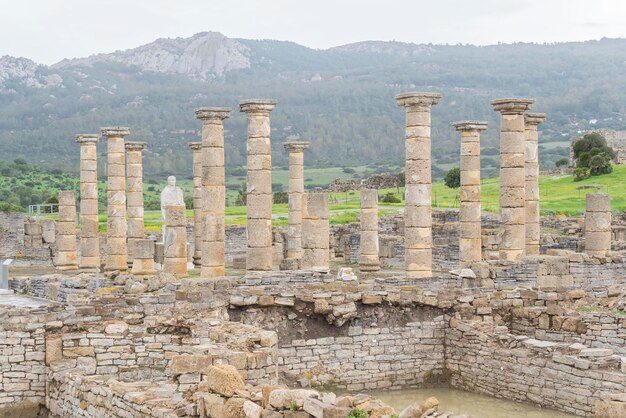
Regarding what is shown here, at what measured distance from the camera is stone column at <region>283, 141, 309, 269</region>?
3528cm

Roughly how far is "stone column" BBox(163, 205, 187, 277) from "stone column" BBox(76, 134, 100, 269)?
568 centimetres

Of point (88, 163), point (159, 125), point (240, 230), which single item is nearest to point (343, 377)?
point (88, 163)

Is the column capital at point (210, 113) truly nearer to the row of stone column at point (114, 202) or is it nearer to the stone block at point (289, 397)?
the row of stone column at point (114, 202)

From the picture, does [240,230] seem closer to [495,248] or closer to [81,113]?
[495,248]

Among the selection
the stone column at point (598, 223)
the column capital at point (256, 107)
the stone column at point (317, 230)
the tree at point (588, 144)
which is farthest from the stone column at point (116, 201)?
the tree at point (588, 144)

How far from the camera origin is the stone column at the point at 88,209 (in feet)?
112

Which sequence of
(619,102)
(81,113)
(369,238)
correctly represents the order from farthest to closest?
(619,102) → (81,113) → (369,238)

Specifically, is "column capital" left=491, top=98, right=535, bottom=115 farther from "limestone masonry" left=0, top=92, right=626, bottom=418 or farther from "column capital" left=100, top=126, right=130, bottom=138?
"column capital" left=100, top=126, right=130, bottom=138

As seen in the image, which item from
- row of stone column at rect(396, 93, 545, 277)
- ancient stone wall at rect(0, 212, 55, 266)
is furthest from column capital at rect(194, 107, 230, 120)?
ancient stone wall at rect(0, 212, 55, 266)

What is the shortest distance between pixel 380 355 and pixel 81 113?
136559 millimetres

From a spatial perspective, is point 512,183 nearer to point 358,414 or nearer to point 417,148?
point 417,148

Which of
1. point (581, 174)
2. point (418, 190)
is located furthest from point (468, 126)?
point (581, 174)

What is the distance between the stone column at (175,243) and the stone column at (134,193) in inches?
200

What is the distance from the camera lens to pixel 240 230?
43.3 m
